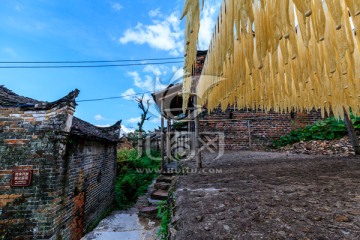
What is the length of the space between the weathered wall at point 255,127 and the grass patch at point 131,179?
4.63m

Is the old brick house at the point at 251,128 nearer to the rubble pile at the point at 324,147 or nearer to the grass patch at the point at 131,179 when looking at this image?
the rubble pile at the point at 324,147

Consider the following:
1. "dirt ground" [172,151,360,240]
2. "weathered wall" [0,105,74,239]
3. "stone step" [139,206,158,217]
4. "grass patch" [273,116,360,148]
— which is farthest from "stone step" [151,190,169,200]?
"grass patch" [273,116,360,148]

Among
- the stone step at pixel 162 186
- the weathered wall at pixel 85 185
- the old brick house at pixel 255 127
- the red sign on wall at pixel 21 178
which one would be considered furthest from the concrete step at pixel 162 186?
the old brick house at pixel 255 127

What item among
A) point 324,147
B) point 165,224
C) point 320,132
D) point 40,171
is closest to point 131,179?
point 40,171

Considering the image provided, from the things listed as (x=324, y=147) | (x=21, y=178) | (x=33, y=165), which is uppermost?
(x=324, y=147)

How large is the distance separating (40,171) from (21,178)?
37cm

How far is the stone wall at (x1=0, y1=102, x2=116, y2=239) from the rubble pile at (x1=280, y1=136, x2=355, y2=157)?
683 centimetres

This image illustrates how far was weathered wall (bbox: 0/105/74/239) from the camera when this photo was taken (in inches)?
147

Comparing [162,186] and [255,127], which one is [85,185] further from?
[255,127]

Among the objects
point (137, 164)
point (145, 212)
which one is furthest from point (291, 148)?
point (137, 164)

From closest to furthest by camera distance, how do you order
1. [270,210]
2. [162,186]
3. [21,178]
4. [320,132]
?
1. [270,210]
2. [21,178]
3. [162,186]
4. [320,132]

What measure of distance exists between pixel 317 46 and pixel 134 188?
9.90 metres

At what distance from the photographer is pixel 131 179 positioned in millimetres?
9750

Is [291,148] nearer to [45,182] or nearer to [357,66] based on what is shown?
[357,66]
